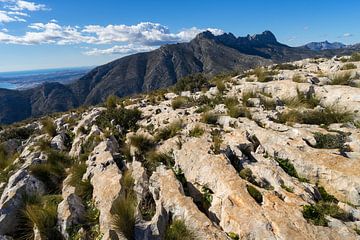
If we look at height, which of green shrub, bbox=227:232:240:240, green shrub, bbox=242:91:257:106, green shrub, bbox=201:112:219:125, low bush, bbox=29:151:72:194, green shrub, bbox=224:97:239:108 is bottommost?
low bush, bbox=29:151:72:194

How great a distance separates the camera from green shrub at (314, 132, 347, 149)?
942cm

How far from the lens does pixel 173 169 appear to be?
9.66 meters

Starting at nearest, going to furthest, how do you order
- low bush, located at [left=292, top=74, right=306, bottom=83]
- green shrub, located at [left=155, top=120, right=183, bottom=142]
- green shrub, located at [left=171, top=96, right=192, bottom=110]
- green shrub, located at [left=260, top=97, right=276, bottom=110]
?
1. green shrub, located at [left=155, top=120, right=183, bottom=142]
2. green shrub, located at [left=260, top=97, right=276, bottom=110]
3. green shrub, located at [left=171, top=96, right=192, bottom=110]
4. low bush, located at [left=292, top=74, right=306, bottom=83]

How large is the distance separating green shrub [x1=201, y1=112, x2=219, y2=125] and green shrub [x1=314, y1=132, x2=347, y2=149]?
172 inches

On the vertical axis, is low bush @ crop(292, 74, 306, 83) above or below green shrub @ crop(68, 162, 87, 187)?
above

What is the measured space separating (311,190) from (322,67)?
17899 millimetres

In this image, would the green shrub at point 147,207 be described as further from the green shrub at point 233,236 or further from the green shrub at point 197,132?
the green shrub at point 197,132

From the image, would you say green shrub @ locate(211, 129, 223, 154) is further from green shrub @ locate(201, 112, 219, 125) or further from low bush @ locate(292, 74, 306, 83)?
low bush @ locate(292, 74, 306, 83)

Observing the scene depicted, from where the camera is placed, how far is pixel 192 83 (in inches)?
867

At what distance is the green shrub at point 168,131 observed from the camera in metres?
12.1

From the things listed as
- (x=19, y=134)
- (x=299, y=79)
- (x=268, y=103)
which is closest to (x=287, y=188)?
(x=268, y=103)

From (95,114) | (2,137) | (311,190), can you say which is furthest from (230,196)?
(2,137)

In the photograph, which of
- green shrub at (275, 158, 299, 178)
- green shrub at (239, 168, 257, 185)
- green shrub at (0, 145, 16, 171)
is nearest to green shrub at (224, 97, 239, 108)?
green shrub at (275, 158, 299, 178)

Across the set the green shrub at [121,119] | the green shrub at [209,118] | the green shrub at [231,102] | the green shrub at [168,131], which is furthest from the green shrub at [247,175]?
the green shrub at [121,119]
